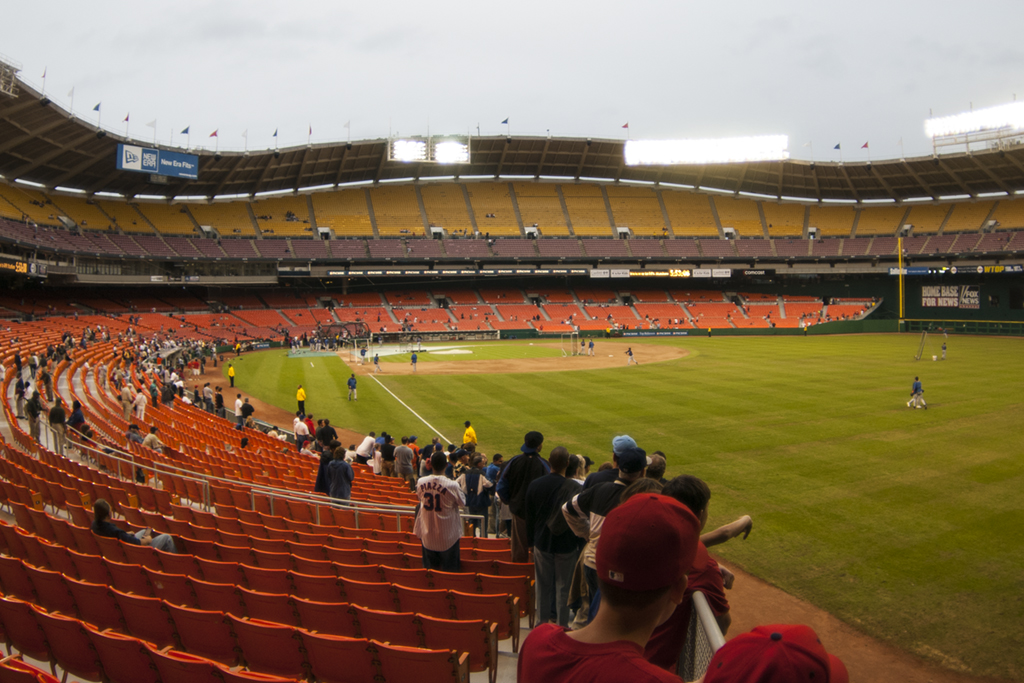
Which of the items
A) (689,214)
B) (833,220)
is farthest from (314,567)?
(833,220)

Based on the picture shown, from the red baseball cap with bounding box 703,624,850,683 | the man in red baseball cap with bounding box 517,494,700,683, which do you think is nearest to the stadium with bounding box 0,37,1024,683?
the man in red baseball cap with bounding box 517,494,700,683

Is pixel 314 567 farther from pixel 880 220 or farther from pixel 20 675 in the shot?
pixel 880 220

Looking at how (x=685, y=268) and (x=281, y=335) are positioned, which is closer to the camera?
(x=281, y=335)

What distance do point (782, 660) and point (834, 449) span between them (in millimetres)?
18677

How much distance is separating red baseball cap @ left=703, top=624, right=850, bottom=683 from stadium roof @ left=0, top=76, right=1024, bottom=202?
194 feet

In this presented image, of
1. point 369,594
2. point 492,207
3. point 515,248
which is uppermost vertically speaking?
point 492,207

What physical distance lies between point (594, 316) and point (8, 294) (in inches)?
2277

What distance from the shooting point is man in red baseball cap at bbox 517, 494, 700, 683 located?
202 centimetres

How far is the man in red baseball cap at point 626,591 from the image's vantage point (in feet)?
6.62

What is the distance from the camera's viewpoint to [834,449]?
58.2 feet

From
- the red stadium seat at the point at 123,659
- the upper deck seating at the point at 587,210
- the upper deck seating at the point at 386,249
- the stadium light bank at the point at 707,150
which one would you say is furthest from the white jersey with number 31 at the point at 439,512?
the upper deck seating at the point at 587,210

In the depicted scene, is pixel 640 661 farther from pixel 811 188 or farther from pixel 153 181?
pixel 811 188

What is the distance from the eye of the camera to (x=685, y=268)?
79.1 meters

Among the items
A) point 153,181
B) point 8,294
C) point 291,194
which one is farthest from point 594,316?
point 8,294
